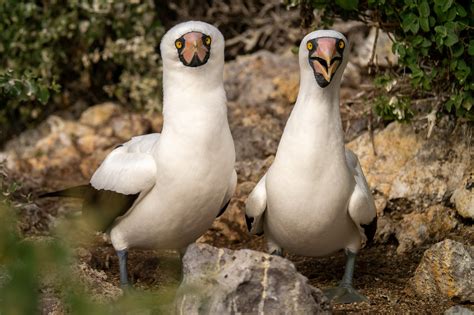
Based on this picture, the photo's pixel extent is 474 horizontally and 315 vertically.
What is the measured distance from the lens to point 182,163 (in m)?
5.36

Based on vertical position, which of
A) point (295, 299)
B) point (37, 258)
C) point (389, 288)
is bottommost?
point (389, 288)

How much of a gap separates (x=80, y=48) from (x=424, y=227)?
453 cm

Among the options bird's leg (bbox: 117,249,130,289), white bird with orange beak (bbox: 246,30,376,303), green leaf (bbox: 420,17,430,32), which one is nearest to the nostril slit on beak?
white bird with orange beak (bbox: 246,30,376,303)

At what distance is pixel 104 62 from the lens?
10047 mm

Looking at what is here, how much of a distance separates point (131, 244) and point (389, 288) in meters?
1.60

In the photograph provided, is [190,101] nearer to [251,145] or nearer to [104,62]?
[251,145]

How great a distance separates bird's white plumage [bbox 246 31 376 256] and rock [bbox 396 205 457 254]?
93cm

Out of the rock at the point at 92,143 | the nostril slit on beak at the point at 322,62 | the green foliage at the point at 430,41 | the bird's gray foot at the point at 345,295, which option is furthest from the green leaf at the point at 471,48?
the rock at the point at 92,143

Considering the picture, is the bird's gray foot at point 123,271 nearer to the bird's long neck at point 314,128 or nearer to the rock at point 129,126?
the bird's long neck at point 314,128

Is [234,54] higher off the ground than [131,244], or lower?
higher

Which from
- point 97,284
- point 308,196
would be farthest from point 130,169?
point 308,196

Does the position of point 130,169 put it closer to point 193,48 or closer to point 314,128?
point 193,48

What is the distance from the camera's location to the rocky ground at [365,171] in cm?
540

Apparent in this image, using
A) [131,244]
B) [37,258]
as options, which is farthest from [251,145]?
[37,258]
